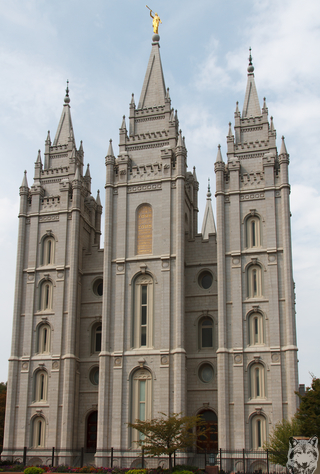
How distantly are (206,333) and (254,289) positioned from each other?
15.6 feet

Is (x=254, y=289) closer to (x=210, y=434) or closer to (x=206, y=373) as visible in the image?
(x=206, y=373)

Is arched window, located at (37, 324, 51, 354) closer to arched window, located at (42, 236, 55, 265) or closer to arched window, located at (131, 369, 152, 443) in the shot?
arched window, located at (42, 236, 55, 265)

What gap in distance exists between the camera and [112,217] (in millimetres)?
43219

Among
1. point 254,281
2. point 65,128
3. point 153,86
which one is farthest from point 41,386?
point 153,86

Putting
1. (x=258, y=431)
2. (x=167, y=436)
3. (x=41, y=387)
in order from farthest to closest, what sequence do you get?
1. (x=41, y=387)
2. (x=258, y=431)
3. (x=167, y=436)

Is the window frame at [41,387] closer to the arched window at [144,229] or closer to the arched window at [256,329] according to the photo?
the arched window at [144,229]

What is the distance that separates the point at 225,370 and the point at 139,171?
1544 cm

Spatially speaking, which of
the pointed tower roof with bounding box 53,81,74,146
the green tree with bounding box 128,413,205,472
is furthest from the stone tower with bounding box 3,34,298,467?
the green tree with bounding box 128,413,205,472

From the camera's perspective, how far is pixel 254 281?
39.5 meters

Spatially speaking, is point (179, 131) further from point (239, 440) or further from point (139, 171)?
point (239, 440)

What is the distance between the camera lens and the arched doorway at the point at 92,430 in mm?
41469

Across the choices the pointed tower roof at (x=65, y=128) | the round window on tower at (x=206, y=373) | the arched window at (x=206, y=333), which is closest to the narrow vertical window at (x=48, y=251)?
the pointed tower roof at (x=65, y=128)

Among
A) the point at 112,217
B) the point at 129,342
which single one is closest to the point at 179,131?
the point at 112,217

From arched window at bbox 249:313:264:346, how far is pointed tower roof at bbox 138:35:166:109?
18.3 meters
